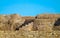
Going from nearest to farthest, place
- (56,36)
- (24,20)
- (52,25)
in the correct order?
(56,36) < (52,25) < (24,20)

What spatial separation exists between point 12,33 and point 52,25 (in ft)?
42.8

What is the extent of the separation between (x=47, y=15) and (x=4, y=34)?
1866cm

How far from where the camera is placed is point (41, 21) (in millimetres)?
27547

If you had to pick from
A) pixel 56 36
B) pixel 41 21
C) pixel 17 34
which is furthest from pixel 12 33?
pixel 41 21

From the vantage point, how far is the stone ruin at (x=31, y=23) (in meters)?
25.2

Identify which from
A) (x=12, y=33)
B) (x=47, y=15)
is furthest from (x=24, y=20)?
(x=12, y=33)

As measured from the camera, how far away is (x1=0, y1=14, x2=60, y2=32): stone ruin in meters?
25.2

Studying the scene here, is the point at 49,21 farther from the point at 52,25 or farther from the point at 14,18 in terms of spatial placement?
the point at 14,18

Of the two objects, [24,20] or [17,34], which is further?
[24,20]

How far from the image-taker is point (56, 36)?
1472cm

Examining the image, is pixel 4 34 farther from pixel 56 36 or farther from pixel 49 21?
pixel 49 21

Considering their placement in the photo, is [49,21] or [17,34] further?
[49,21]

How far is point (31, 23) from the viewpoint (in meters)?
27.5

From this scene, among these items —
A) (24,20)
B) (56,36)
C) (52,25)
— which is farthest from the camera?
(24,20)
